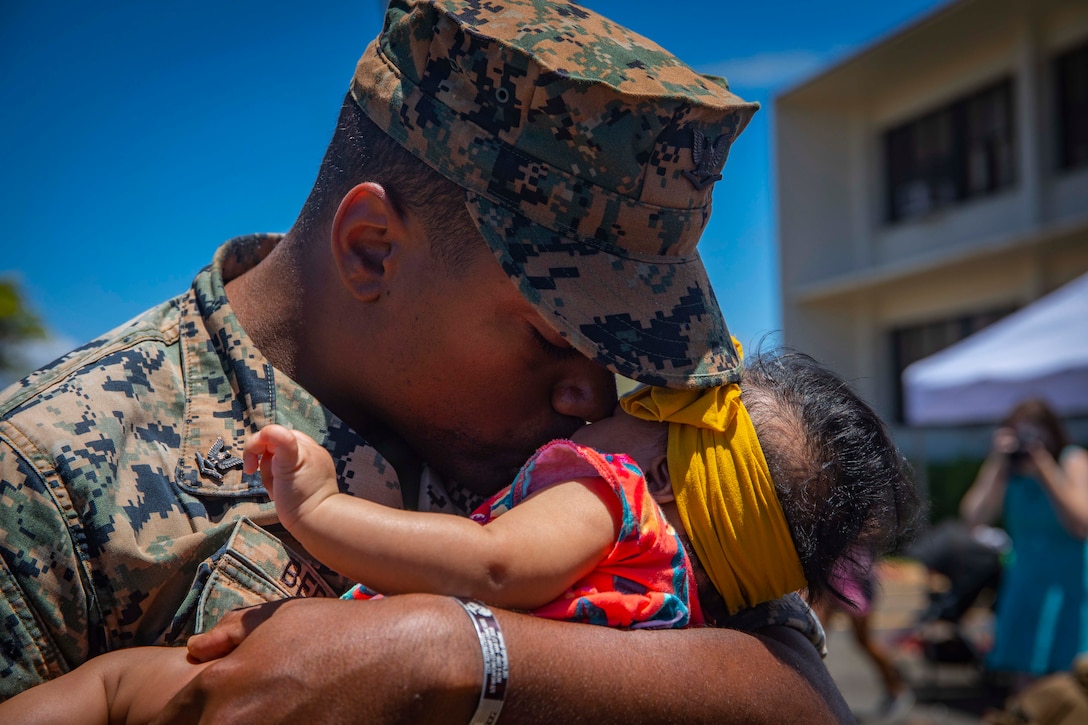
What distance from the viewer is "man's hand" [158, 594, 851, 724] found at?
5.04 feet

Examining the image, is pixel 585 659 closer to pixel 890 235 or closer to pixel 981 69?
pixel 981 69

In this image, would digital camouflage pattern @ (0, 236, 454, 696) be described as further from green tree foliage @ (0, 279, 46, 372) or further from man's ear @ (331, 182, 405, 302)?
green tree foliage @ (0, 279, 46, 372)

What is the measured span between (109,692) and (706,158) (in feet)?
5.22

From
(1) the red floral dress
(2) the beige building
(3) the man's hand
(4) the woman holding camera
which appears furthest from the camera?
(2) the beige building

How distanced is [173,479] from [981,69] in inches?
742

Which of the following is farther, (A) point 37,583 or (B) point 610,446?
(B) point 610,446

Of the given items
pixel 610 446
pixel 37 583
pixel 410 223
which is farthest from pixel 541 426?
pixel 37 583

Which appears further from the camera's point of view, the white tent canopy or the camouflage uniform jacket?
the white tent canopy

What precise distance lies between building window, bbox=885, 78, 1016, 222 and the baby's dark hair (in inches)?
681

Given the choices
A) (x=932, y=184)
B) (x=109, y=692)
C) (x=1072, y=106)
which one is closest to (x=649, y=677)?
(x=109, y=692)

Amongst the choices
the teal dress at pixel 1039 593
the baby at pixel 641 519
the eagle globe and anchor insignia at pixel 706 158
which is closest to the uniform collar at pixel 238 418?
the baby at pixel 641 519

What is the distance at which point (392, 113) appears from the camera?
2.17m

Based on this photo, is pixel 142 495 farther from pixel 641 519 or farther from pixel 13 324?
pixel 13 324

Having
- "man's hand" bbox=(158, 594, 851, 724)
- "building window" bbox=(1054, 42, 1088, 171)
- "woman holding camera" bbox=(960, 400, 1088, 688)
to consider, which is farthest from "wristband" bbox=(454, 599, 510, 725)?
"building window" bbox=(1054, 42, 1088, 171)
